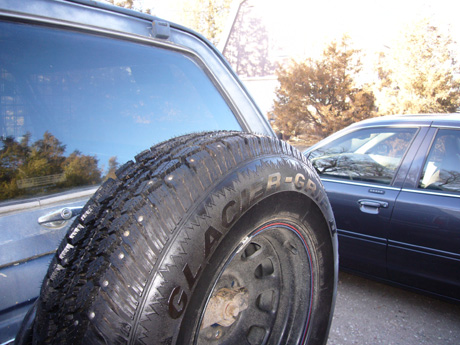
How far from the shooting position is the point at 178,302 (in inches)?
40.9

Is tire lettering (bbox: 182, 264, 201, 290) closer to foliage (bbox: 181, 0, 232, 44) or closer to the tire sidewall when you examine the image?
the tire sidewall

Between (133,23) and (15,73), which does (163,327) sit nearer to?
(15,73)

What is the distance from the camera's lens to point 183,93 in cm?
180

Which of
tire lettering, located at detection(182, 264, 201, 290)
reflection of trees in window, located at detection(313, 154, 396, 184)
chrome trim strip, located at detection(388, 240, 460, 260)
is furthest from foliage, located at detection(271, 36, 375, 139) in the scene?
tire lettering, located at detection(182, 264, 201, 290)

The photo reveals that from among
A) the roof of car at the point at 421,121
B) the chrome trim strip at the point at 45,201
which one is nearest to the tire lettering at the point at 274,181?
the chrome trim strip at the point at 45,201

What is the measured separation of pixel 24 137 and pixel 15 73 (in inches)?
9.1

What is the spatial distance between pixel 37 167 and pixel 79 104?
295mm

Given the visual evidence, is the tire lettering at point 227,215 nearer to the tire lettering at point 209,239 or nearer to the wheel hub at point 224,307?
the tire lettering at point 209,239

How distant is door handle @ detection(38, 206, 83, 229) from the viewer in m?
1.24

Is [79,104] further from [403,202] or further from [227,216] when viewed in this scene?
[403,202]

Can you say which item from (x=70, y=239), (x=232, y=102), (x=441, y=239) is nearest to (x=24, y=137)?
(x=70, y=239)

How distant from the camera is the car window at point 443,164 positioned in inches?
124

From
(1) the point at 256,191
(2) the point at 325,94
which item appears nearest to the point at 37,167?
(1) the point at 256,191

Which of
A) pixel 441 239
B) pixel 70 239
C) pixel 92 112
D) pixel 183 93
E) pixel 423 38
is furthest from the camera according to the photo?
pixel 423 38
